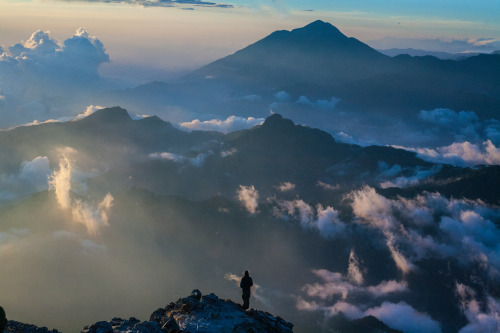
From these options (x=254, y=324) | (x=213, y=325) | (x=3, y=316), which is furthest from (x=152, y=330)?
(x=3, y=316)

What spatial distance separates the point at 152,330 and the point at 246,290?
35.4 ft

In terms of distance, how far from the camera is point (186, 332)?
3550cm

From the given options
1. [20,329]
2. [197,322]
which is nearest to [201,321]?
[197,322]

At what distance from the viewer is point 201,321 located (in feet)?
125

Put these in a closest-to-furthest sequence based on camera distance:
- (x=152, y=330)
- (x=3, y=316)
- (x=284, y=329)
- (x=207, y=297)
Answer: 1. (x=3, y=316)
2. (x=152, y=330)
3. (x=284, y=329)
4. (x=207, y=297)

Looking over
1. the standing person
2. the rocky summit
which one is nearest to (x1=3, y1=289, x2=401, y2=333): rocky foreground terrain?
the rocky summit

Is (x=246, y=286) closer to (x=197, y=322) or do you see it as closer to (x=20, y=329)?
(x=197, y=322)

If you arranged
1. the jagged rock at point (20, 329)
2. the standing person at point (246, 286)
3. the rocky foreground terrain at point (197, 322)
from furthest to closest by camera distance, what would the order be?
1. the standing person at point (246, 286)
2. the jagged rock at point (20, 329)
3. the rocky foreground terrain at point (197, 322)

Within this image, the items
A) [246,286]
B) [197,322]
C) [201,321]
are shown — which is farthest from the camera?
[246,286]

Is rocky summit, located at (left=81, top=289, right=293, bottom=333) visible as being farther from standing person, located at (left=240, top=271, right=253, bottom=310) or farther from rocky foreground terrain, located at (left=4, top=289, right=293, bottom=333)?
standing person, located at (left=240, top=271, right=253, bottom=310)

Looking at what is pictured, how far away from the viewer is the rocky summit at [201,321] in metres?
36.6

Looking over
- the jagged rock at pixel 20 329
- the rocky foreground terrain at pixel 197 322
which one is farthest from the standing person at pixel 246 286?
the jagged rock at pixel 20 329

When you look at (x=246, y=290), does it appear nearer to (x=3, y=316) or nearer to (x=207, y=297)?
(x=207, y=297)

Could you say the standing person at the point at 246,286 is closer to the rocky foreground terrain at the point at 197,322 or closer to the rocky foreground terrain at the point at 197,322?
the rocky foreground terrain at the point at 197,322
